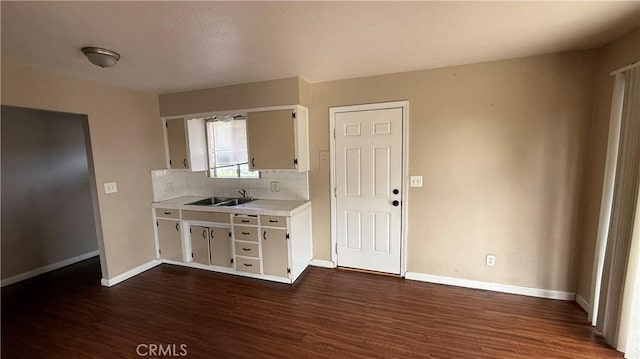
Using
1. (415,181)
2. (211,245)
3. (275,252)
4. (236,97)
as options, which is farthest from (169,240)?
(415,181)

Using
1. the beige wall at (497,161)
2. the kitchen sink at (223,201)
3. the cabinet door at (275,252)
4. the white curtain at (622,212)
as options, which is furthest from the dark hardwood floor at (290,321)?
the kitchen sink at (223,201)

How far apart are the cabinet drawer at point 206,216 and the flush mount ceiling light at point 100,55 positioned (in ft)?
5.89

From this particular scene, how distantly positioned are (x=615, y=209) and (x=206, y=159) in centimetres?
424

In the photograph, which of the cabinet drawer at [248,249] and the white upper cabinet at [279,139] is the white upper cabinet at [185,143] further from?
the cabinet drawer at [248,249]

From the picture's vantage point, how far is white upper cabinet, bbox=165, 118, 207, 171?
3.58 meters

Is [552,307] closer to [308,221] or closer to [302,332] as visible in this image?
[302,332]

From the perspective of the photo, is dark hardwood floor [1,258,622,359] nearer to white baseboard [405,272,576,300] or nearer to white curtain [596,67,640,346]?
white baseboard [405,272,576,300]

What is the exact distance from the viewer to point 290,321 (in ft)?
7.76

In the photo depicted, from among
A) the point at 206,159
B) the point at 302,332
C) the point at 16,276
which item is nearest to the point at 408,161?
the point at 302,332

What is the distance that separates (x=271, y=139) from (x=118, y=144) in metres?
1.82

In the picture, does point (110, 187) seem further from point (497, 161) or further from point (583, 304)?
point (583, 304)

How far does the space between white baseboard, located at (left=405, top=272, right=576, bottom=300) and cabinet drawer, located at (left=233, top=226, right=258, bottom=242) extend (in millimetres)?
1815

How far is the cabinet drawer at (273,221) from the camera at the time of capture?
296 centimetres

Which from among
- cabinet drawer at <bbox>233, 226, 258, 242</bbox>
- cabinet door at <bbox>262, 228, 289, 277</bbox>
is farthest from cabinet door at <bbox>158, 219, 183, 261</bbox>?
cabinet door at <bbox>262, 228, 289, 277</bbox>
